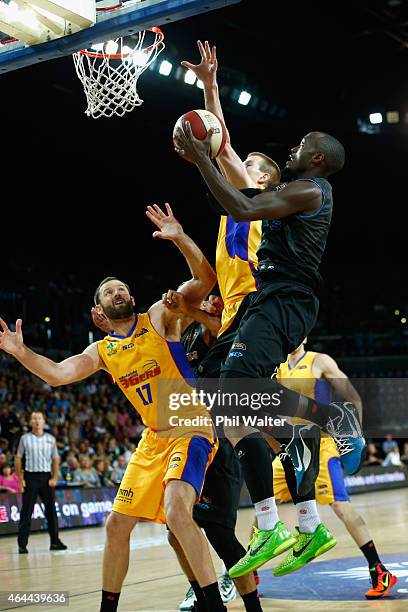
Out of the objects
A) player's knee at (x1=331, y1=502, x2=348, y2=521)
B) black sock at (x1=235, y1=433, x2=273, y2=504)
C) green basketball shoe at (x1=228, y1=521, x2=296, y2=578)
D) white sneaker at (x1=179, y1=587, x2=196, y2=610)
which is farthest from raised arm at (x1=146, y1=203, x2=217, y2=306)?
player's knee at (x1=331, y1=502, x2=348, y2=521)

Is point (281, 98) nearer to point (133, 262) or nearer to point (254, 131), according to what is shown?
point (254, 131)

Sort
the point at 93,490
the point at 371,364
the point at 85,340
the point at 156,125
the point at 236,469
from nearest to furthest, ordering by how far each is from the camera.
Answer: the point at 236,469
the point at 93,490
the point at 156,125
the point at 85,340
the point at 371,364

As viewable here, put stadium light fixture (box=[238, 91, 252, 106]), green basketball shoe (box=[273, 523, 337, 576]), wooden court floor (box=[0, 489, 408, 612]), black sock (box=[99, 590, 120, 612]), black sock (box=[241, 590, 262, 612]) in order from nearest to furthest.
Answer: green basketball shoe (box=[273, 523, 337, 576]) < black sock (box=[99, 590, 120, 612]) < black sock (box=[241, 590, 262, 612]) < wooden court floor (box=[0, 489, 408, 612]) < stadium light fixture (box=[238, 91, 252, 106])

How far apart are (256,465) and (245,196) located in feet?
4.96

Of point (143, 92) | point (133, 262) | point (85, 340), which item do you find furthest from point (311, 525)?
point (133, 262)

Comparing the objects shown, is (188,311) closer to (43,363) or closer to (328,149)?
(43,363)

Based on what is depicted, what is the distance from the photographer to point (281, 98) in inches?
763

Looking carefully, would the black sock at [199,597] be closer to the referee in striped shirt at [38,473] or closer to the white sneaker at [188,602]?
the white sneaker at [188,602]

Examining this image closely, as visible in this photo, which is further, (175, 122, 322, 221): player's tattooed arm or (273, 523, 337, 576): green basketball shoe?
(273, 523, 337, 576): green basketball shoe

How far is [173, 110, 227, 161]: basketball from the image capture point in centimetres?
457

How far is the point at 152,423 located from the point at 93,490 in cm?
934

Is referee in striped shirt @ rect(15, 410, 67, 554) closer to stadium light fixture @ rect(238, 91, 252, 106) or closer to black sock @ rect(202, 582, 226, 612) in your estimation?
black sock @ rect(202, 582, 226, 612)

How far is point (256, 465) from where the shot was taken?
4703 mm

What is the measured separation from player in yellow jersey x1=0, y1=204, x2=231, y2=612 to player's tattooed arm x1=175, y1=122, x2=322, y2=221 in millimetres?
983
